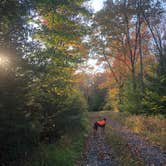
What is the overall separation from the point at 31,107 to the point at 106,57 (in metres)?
23.1

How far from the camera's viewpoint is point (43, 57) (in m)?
8.45

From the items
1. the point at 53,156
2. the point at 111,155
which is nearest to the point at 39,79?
the point at 53,156

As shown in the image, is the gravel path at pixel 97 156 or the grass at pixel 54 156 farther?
the gravel path at pixel 97 156

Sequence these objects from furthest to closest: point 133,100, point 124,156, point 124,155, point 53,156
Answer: point 133,100
point 124,155
point 124,156
point 53,156

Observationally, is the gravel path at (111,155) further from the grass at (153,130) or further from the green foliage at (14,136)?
the green foliage at (14,136)

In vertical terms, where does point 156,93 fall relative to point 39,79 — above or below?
below

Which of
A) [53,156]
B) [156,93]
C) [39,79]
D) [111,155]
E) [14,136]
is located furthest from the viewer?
[156,93]

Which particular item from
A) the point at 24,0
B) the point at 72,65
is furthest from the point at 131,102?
the point at 24,0

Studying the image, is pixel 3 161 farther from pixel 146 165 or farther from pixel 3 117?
pixel 146 165

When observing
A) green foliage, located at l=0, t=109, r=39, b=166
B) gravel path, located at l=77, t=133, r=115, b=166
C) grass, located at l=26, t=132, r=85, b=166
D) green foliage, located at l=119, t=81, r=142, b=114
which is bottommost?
gravel path, located at l=77, t=133, r=115, b=166

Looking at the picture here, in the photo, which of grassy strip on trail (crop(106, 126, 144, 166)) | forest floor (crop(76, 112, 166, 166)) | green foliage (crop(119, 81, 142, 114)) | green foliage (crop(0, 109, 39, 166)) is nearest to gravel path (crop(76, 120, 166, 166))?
forest floor (crop(76, 112, 166, 166))

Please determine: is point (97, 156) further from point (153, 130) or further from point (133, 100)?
point (133, 100)

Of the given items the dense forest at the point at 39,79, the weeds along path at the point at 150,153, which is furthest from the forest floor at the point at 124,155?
the dense forest at the point at 39,79

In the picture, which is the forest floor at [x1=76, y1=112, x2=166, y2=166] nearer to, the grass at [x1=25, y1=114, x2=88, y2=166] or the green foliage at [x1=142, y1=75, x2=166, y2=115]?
the grass at [x1=25, y1=114, x2=88, y2=166]
